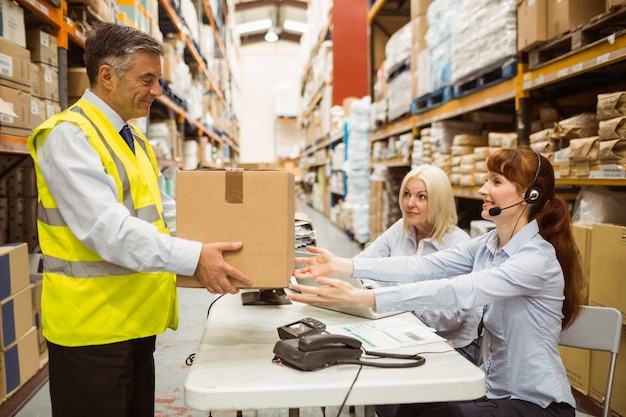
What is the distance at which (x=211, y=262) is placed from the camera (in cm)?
130

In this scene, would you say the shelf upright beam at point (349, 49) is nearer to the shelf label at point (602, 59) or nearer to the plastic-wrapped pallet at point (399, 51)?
the plastic-wrapped pallet at point (399, 51)

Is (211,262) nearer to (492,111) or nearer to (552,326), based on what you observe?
(552,326)

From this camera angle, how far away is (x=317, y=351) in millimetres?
1155

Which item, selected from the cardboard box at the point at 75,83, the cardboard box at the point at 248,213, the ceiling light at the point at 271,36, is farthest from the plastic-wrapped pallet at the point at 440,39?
the ceiling light at the point at 271,36

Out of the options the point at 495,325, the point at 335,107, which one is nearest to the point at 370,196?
the point at 335,107

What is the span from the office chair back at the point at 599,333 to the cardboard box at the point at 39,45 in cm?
299

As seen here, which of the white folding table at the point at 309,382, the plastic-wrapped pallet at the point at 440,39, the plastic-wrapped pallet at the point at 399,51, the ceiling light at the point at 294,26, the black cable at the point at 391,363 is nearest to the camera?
the white folding table at the point at 309,382

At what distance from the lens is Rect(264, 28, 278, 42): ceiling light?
19.9 meters

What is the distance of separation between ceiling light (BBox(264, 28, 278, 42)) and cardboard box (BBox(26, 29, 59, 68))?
712 inches

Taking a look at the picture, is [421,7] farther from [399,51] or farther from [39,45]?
[39,45]

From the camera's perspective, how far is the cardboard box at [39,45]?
2820mm

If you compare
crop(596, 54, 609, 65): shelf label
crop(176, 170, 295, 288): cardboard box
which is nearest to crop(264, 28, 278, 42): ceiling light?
crop(596, 54, 609, 65): shelf label

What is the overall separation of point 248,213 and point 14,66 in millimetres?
1910

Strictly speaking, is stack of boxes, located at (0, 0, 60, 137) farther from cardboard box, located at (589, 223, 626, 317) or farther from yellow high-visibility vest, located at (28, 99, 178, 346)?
cardboard box, located at (589, 223, 626, 317)
